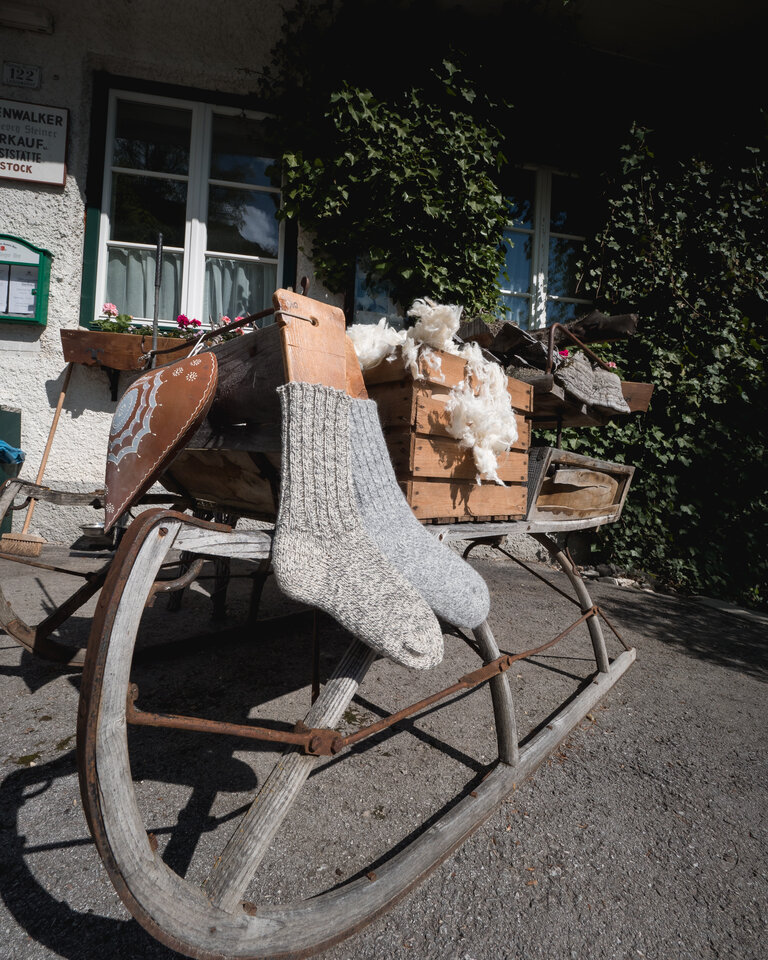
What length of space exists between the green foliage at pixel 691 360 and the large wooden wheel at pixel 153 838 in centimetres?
414

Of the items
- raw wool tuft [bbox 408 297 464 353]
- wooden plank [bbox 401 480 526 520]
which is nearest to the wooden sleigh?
raw wool tuft [bbox 408 297 464 353]

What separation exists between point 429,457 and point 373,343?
37cm

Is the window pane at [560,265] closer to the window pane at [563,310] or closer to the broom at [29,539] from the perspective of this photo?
the window pane at [563,310]

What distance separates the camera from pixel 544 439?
4648mm

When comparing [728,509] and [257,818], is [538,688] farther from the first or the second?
[728,509]

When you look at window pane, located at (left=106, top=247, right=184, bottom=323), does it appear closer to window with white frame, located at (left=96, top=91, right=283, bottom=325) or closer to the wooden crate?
window with white frame, located at (left=96, top=91, right=283, bottom=325)

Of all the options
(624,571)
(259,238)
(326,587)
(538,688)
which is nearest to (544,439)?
(624,571)

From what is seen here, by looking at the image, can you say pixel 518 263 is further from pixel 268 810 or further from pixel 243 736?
pixel 268 810

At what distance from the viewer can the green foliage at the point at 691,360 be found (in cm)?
469

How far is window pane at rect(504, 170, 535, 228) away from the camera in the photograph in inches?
209

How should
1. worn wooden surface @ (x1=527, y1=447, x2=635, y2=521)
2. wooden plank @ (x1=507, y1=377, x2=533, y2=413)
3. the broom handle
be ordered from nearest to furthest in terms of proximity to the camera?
wooden plank @ (x1=507, y1=377, x2=533, y2=413), worn wooden surface @ (x1=527, y1=447, x2=635, y2=521), the broom handle

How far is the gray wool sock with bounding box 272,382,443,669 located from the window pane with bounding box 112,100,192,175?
451 centimetres

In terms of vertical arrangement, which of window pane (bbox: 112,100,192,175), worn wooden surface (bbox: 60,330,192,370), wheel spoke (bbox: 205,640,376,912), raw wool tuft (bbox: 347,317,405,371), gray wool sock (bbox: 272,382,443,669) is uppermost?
window pane (bbox: 112,100,192,175)

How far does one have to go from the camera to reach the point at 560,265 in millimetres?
5422
